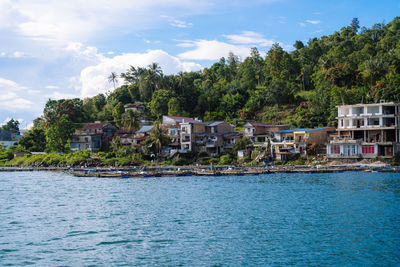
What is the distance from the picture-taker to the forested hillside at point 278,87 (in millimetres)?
76562

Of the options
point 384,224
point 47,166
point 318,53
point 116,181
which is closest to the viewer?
point 384,224

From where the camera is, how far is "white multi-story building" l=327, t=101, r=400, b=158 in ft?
198

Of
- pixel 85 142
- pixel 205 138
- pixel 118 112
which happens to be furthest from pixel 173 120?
pixel 118 112

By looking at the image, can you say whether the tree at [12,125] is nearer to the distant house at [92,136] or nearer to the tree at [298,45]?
the distant house at [92,136]

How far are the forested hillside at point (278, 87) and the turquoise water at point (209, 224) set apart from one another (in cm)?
3063

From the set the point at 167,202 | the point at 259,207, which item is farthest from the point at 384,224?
the point at 167,202

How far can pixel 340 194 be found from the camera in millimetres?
38750

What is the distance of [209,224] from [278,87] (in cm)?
6578

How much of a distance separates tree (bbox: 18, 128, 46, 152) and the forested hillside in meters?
3.36

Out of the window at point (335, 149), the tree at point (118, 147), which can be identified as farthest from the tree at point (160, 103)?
the window at point (335, 149)

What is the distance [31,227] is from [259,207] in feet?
60.4

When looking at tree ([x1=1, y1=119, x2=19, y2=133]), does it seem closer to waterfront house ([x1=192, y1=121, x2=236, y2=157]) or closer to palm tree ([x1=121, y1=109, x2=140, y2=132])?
palm tree ([x1=121, y1=109, x2=140, y2=132])

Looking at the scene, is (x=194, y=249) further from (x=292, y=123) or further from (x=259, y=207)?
(x=292, y=123)

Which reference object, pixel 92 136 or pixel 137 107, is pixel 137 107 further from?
pixel 92 136
